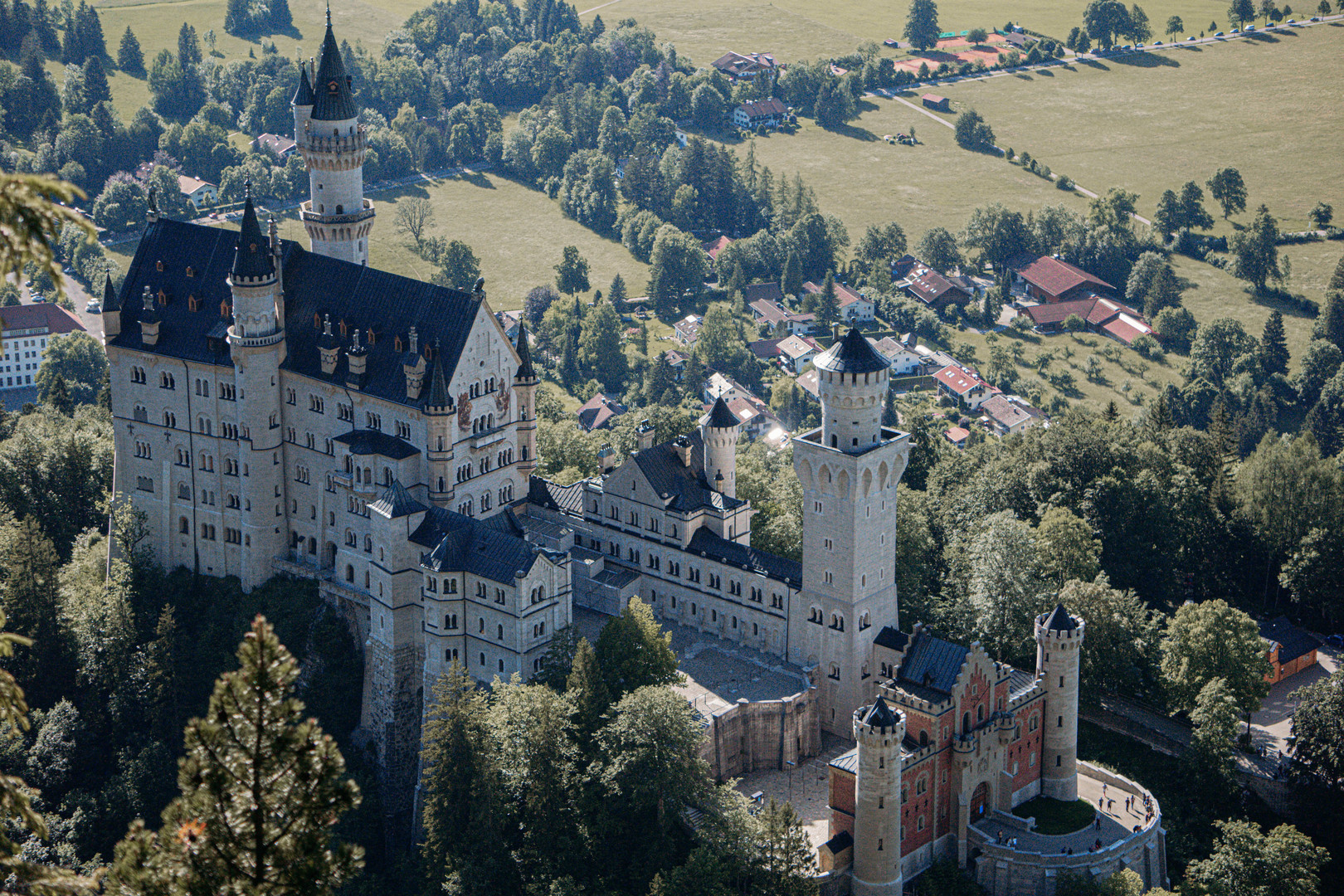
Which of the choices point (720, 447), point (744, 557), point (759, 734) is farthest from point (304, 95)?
point (759, 734)

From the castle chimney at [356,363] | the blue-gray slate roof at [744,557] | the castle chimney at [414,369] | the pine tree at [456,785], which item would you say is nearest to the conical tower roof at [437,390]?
the castle chimney at [414,369]

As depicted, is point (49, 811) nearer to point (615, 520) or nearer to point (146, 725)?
point (146, 725)

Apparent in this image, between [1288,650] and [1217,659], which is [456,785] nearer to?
[1217,659]

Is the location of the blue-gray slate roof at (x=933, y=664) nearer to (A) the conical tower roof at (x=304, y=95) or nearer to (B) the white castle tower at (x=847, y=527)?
(B) the white castle tower at (x=847, y=527)

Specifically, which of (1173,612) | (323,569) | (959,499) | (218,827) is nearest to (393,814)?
(323,569)

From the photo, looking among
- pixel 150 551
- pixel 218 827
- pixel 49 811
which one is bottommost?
pixel 49 811

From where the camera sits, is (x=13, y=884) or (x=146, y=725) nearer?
(x=13, y=884)
